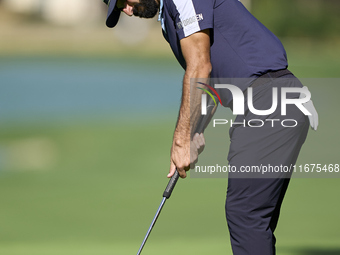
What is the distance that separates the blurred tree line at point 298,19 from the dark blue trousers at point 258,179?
91.1 ft

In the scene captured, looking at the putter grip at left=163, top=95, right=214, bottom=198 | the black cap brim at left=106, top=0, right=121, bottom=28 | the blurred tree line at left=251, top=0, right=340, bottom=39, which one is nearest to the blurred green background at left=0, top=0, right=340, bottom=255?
the blurred tree line at left=251, top=0, right=340, bottom=39

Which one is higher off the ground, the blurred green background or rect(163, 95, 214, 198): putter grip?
rect(163, 95, 214, 198): putter grip

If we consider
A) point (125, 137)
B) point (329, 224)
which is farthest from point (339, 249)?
point (125, 137)

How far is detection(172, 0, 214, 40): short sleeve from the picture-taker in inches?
126

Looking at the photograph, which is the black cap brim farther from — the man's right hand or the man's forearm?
the man's right hand

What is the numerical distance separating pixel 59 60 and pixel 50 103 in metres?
9.49

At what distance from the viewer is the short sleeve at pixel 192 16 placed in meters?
3.21

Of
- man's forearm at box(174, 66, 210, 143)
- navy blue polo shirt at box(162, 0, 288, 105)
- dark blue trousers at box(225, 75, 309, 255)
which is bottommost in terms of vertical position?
dark blue trousers at box(225, 75, 309, 255)

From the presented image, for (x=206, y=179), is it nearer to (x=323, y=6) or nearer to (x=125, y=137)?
(x=125, y=137)

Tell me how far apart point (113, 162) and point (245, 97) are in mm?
7510

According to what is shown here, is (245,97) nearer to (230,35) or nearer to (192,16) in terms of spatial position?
(230,35)

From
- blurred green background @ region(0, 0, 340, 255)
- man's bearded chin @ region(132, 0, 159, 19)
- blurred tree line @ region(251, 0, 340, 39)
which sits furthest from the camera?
blurred tree line @ region(251, 0, 340, 39)

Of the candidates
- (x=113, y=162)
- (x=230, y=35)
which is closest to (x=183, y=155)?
(x=230, y=35)

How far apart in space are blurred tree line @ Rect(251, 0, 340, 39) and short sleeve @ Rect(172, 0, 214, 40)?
27.8 metres
